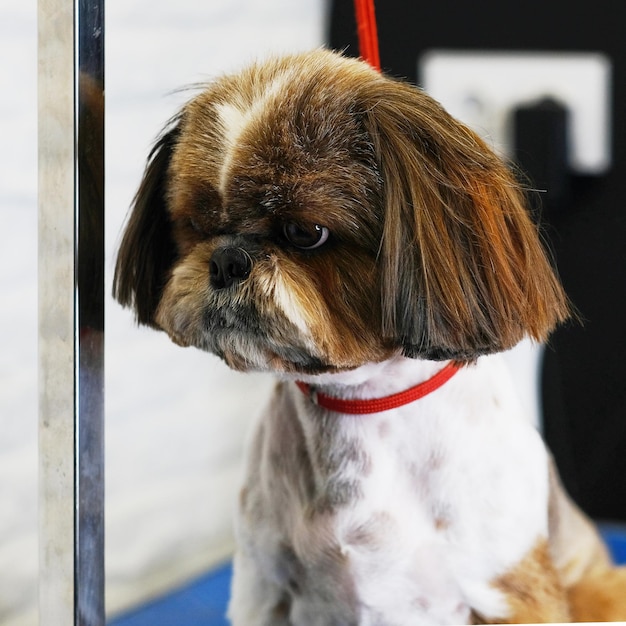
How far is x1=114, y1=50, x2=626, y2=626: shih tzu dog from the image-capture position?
84cm

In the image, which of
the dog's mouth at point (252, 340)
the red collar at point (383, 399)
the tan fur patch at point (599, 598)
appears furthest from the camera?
the tan fur patch at point (599, 598)

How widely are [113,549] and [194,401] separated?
213 mm

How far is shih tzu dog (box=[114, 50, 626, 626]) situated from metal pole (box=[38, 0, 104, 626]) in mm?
85

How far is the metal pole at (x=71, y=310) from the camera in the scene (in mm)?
902

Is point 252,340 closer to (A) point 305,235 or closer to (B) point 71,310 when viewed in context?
(A) point 305,235

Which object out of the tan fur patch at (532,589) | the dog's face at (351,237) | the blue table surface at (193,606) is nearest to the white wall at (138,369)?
the blue table surface at (193,606)

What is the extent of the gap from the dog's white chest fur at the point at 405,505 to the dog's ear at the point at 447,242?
0.13 metres

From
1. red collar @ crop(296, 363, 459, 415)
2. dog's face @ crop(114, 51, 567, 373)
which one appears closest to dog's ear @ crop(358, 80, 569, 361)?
dog's face @ crop(114, 51, 567, 373)

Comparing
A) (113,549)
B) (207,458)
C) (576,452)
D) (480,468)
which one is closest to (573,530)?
(576,452)

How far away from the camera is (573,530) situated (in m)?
1.11

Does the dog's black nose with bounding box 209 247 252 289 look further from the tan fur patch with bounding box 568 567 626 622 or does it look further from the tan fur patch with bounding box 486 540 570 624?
the tan fur patch with bounding box 568 567 626 622

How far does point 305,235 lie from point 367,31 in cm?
31

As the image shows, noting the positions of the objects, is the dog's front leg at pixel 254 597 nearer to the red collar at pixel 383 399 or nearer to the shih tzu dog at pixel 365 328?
the shih tzu dog at pixel 365 328

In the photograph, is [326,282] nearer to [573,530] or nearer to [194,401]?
[194,401]
